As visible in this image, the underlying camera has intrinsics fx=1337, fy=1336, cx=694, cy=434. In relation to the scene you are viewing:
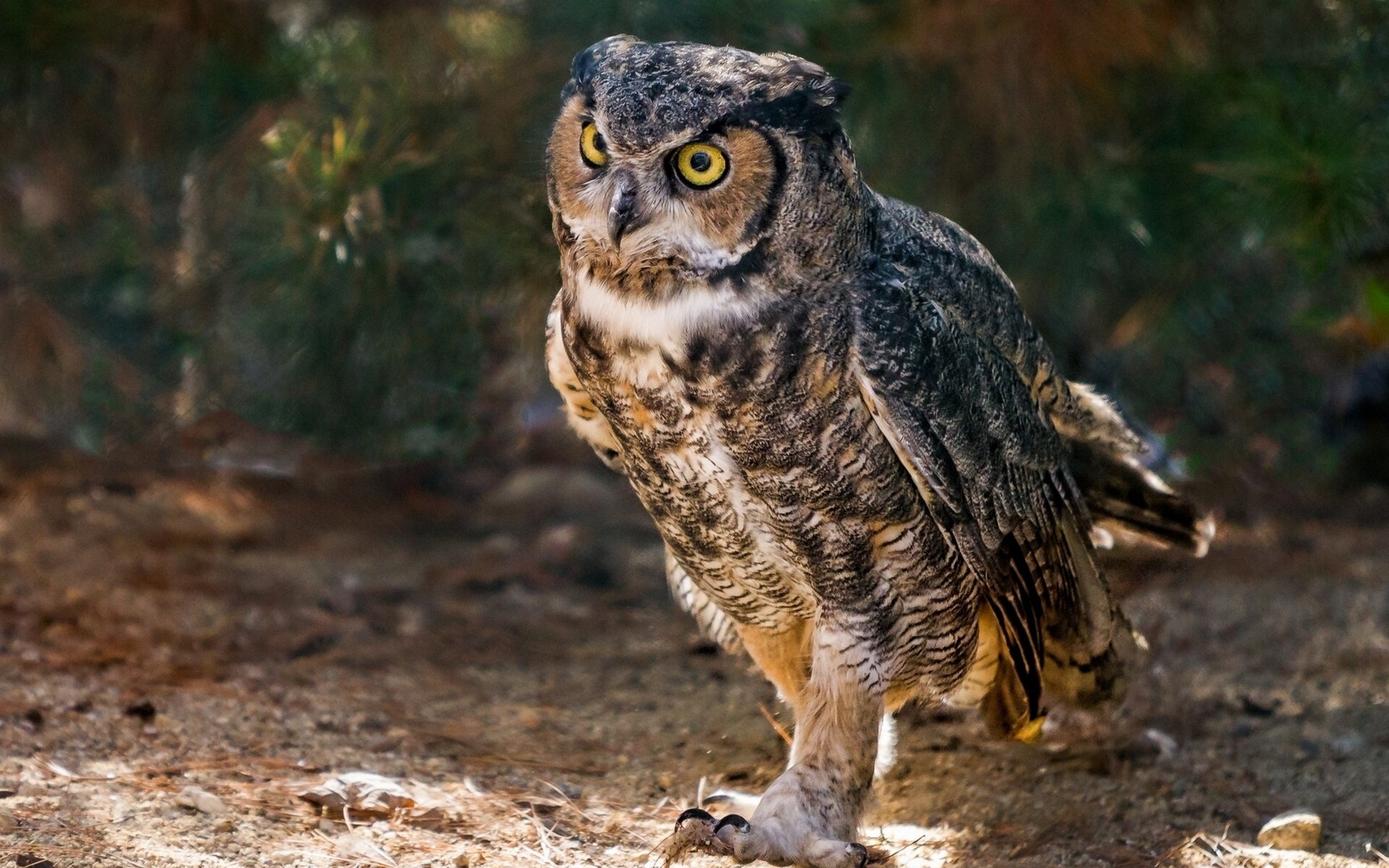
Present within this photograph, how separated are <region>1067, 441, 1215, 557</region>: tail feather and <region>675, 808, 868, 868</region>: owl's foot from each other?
105cm

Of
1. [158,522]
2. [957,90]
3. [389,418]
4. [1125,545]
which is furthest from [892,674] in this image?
[158,522]

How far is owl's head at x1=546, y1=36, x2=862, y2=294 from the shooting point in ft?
7.03

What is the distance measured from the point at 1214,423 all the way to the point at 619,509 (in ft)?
6.71

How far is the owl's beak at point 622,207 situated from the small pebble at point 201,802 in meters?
1.25

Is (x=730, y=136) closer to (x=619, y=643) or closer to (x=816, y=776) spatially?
(x=816, y=776)

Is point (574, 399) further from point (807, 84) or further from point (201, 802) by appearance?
point (201, 802)

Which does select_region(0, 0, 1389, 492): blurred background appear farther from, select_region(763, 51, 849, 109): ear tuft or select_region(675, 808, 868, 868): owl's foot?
select_region(675, 808, 868, 868): owl's foot

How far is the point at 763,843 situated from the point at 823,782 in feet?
0.62

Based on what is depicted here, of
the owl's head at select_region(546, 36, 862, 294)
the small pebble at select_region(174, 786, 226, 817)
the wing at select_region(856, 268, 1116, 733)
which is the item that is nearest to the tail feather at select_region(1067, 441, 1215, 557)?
the wing at select_region(856, 268, 1116, 733)

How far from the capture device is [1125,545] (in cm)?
358

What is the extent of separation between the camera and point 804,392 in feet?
7.37

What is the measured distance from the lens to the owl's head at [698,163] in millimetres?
2143

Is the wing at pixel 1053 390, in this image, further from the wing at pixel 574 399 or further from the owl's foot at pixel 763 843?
the owl's foot at pixel 763 843

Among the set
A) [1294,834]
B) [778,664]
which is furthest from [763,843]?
[1294,834]
